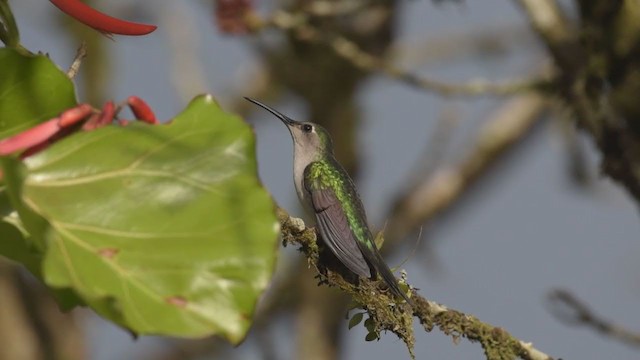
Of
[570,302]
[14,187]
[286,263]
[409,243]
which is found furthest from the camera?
[286,263]

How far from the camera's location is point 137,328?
1.27m

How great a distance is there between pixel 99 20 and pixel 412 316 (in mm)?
775

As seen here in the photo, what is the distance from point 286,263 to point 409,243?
1.01 meters

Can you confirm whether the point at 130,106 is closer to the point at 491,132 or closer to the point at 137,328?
the point at 137,328

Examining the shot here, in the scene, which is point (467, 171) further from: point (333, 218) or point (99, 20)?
point (99, 20)

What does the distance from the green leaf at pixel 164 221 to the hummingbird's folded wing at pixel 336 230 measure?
678 mm

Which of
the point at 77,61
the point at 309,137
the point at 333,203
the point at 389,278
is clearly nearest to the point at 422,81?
the point at 309,137

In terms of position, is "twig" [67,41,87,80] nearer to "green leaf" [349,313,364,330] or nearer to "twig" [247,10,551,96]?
"green leaf" [349,313,364,330]

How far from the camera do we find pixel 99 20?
5.67ft

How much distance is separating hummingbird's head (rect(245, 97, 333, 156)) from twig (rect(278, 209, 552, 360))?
120 centimetres

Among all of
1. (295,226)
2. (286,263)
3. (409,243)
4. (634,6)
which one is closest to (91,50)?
(286,263)

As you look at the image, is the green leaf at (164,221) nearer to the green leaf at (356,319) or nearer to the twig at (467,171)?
the green leaf at (356,319)

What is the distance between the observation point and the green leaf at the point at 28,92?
1562 millimetres

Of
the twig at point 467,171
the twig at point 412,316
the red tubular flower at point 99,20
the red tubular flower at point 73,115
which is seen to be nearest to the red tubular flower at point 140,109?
the red tubular flower at point 73,115
